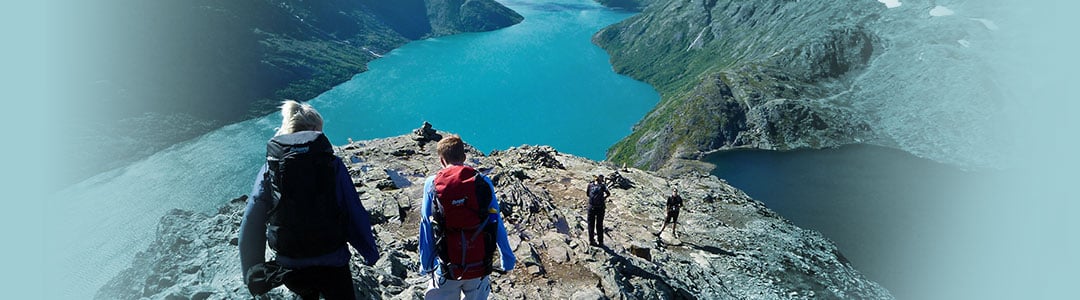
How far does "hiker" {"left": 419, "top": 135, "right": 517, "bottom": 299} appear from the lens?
25.2 ft

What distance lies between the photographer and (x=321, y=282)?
6.86 m

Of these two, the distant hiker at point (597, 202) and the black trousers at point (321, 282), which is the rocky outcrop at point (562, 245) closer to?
the distant hiker at point (597, 202)

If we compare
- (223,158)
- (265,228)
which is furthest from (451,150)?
(223,158)

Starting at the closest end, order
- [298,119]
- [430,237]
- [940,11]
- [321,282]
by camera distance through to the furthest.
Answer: [298,119] → [321,282] → [430,237] → [940,11]

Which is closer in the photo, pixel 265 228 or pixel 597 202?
pixel 265 228

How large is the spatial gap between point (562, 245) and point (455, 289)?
40.9ft

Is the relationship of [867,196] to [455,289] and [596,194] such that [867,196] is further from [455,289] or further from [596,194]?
[455,289]

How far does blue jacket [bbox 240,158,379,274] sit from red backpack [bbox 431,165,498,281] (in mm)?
1218

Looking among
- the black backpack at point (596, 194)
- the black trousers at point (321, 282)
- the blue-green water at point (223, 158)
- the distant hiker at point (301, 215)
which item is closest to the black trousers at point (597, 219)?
the black backpack at point (596, 194)

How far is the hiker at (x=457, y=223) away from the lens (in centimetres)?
769

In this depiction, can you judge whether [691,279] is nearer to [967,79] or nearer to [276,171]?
[276,171]

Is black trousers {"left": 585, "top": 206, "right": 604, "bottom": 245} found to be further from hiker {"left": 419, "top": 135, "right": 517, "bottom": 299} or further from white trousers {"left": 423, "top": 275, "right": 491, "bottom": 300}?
hiker {"left": 419, "top": 135, "right": 517, "bottom": 299}

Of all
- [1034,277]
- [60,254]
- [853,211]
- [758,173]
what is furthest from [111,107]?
[1034,277]

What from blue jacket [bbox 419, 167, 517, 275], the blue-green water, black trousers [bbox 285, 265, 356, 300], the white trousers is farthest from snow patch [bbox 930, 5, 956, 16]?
black trousers [bbox 285, 265, 356, 300]
